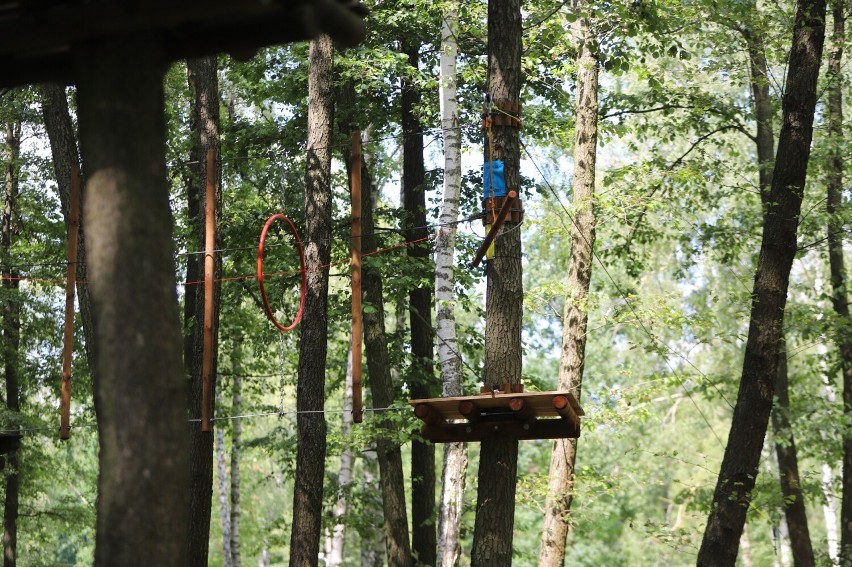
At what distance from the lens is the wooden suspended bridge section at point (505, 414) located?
8008 millimetres

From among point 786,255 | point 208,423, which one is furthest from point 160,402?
point 786,255

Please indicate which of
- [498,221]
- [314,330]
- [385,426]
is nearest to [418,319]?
[385,426]

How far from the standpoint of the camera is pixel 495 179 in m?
8.88

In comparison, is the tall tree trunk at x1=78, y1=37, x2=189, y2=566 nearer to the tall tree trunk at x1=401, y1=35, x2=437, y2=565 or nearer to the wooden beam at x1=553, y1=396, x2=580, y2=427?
the wooden beam at x1=553, y1=396, x2=580, y2=427

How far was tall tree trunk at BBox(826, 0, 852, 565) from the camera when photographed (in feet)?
48.7

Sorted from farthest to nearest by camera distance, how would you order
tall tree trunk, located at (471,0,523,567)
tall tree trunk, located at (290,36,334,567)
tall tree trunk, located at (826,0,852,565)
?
tall tree trunk, located at (826,0,852,565)
tall tree trunk, located at (290,36,334,567)
tall tree trunk, located at (471,0,523,567)

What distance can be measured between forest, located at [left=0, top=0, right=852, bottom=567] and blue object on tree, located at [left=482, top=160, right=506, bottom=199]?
27 millimetres

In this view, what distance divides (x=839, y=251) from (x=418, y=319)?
6741mm

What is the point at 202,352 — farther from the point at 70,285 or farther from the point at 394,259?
the point at 394,259

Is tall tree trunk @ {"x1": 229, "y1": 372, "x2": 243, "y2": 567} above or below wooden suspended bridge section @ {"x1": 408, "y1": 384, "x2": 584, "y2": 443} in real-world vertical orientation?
below

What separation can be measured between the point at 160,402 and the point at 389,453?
32.6 ft

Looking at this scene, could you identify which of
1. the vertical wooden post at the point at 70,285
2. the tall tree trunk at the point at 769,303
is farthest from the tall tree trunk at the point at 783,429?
the vertical wooden post at the point at 70,285

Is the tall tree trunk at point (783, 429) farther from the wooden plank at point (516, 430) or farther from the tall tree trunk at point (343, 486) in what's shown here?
the wooden plank at point (516, 430)

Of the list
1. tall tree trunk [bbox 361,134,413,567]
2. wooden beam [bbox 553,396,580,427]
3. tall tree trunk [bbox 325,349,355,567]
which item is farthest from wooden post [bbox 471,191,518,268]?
tall tree trunk [bbox 325,349,355,567]
